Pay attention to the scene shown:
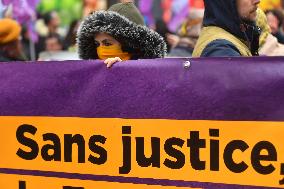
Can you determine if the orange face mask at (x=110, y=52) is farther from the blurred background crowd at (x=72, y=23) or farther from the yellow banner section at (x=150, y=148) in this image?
the blurred background crowd at (x=72, y=23)

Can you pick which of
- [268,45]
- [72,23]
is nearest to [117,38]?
[268,45]

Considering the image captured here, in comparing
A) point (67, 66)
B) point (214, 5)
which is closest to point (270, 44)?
point (214, 5)

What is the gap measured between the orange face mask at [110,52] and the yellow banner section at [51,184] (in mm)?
805

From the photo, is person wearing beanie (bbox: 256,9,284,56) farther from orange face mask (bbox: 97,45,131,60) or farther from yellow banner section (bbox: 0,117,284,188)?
yellow banner section (bbox: 0,117,284,188)

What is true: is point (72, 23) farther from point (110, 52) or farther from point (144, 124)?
point (144, 124)

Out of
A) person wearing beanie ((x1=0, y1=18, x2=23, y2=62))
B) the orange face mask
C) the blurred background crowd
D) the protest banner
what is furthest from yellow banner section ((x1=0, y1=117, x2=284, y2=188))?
person wearing beanie ((x1=0, y1=18, x2=23, y2=62))

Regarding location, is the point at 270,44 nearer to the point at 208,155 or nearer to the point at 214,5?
the point at 214,5

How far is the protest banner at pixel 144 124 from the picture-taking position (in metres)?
2.77

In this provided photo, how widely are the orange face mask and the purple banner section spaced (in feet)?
1.60

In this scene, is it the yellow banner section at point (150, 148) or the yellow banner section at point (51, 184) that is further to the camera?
the yellow banner section at point (51, 184)

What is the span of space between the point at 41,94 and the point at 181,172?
32.0 inches

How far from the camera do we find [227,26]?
3.24 metres

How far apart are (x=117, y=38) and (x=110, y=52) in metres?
0.09

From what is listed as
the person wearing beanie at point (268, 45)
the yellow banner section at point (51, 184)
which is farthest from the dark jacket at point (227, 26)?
the person wearing beanie at point (268, 45)
